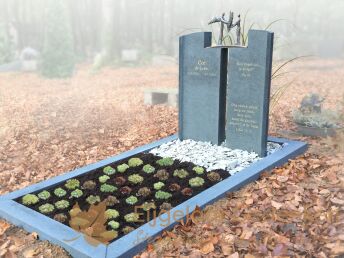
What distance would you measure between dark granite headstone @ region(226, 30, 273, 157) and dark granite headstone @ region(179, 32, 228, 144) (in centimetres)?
15

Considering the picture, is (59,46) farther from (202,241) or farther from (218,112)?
(202,241)

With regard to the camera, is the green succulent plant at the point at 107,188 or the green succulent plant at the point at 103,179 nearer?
the green succulent plant at the point at 107,188

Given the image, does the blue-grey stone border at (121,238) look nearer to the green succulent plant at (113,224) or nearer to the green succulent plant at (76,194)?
the green succulent plant at (113,224)

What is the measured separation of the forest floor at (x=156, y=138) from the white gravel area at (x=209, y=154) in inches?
18.0

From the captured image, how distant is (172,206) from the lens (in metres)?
4.22

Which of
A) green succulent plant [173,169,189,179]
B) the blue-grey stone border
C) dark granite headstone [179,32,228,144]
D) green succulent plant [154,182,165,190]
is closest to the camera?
the blue-grey stone border

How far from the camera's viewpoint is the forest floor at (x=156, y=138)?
360 centimetres

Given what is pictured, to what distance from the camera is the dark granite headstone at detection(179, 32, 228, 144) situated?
5949mm

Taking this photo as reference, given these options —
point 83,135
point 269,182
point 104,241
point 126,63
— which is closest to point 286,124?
point 269,182

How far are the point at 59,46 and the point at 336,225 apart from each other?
12248mm

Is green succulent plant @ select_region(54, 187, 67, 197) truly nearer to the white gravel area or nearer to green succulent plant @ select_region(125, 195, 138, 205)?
green succulent plant @ select_region(125, 195, 138, 205)

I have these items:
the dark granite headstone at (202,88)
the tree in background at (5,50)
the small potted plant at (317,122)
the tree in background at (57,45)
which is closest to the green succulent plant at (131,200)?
the dark granite headstone at (202,88)

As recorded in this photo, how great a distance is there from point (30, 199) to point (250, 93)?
317 centimetres

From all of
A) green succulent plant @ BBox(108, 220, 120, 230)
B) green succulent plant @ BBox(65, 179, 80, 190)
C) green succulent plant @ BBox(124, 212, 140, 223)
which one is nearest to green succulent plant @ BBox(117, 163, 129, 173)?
green succulent plant @ BBox(65, 179, 80, 190)
